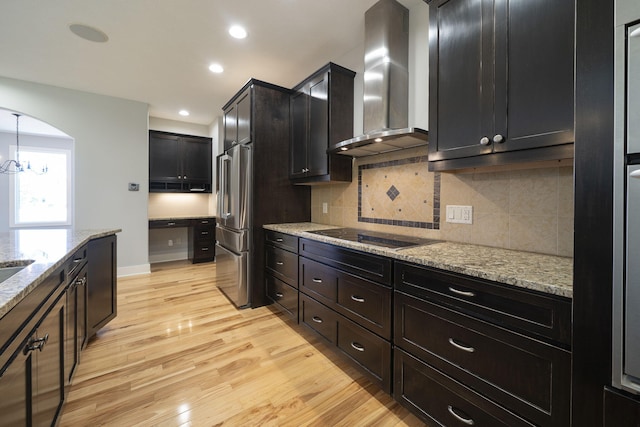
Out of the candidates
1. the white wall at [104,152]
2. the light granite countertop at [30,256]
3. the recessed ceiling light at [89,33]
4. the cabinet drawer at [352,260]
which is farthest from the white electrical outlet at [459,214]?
the white wall at [104,152]

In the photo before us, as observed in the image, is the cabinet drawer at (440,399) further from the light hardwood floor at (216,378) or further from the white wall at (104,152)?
the white wall at (104,152)

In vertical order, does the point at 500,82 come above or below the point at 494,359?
above

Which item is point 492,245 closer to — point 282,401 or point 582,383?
point 582,383

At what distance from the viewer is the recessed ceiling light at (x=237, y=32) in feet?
8.05

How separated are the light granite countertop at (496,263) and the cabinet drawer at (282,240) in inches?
29.5

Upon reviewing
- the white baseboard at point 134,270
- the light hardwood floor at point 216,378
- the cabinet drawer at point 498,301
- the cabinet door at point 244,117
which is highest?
the cabinet door at point 244,117

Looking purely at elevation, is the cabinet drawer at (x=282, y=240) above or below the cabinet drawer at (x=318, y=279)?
above

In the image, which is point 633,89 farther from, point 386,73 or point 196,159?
point 196,159

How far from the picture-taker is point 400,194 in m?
2.28

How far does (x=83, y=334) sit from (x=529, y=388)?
268 centimetres

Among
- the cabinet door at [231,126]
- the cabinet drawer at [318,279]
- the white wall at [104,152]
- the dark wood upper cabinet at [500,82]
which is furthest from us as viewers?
the white wall at [104,152]

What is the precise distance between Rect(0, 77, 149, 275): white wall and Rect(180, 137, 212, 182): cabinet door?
91 centimetres

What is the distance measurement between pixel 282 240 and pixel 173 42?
225cm

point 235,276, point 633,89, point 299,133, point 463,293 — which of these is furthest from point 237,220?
point 633,89
